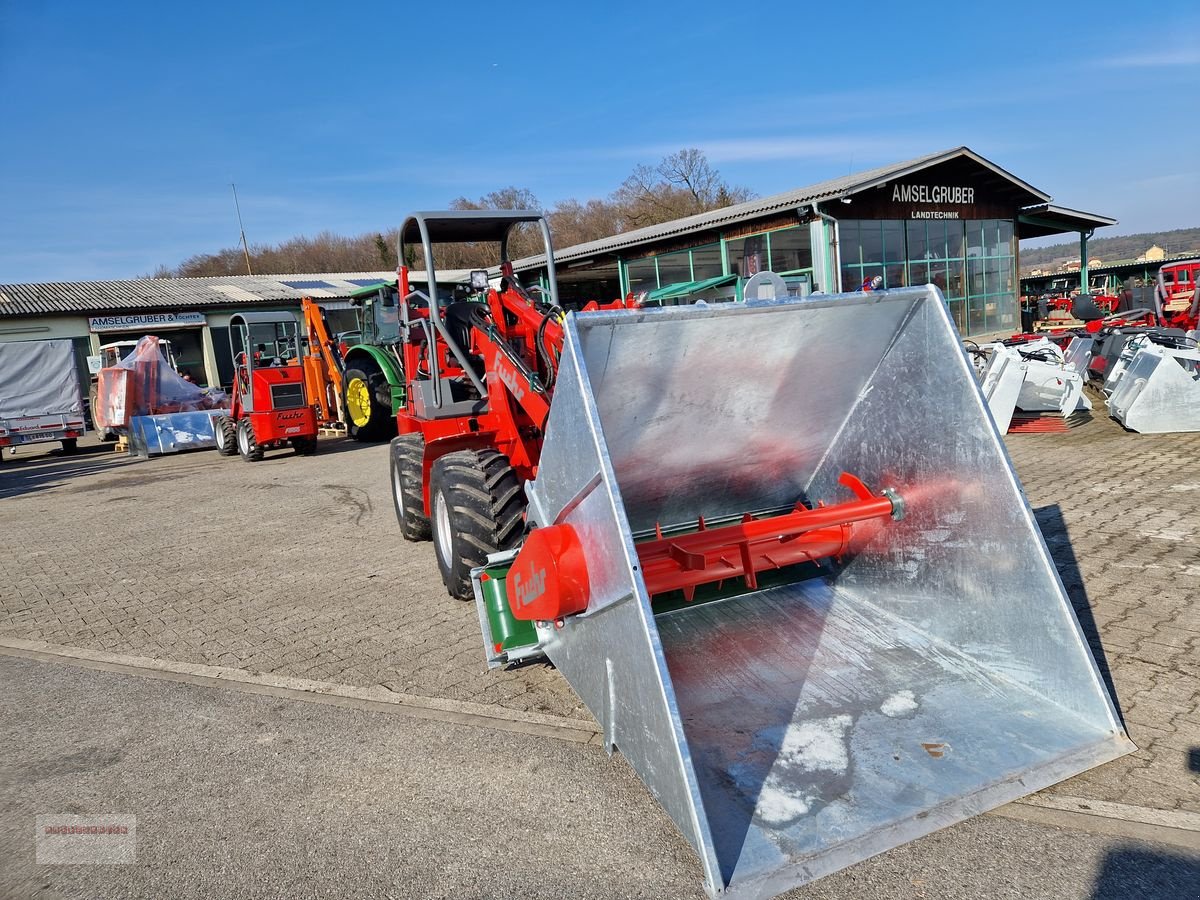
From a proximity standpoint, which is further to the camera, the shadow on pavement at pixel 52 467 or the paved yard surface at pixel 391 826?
the shadow on pavement at pixel 52 467

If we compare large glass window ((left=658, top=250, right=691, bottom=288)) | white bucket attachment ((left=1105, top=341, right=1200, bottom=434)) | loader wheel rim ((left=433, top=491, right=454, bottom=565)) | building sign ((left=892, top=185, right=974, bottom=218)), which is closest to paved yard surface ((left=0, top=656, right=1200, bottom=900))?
loader wheel rim ((left=433, top=491, right=454, bottom=565))

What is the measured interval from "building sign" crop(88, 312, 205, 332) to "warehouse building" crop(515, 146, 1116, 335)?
46.1 feet

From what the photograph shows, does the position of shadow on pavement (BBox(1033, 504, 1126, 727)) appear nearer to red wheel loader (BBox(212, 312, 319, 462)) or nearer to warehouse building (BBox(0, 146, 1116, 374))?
warehouse building (BBox(0, 146, 1116, 374))

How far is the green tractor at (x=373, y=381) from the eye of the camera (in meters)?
13.4

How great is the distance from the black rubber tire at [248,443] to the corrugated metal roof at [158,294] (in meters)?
13.1

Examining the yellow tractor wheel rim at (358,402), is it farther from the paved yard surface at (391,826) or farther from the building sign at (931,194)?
the building sign at (931,194)

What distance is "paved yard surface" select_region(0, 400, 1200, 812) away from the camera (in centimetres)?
355

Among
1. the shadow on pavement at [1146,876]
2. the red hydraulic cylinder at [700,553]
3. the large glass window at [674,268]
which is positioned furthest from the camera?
the large glass window at [674,268]

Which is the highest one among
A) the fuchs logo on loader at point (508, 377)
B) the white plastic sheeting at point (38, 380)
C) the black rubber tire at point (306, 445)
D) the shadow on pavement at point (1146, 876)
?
the white plastic sheeting at point (38, 380)

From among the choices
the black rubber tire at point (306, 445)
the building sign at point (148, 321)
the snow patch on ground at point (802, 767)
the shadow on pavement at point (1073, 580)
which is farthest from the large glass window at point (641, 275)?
the snow patch on ground at point (802, 767)

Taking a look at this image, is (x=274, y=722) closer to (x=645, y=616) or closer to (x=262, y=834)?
(x=262, y=834)

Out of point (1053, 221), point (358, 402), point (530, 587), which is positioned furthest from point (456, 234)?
point (1053, 221)

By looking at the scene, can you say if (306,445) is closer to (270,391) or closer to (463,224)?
(270,391)

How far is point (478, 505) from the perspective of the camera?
449 cm
